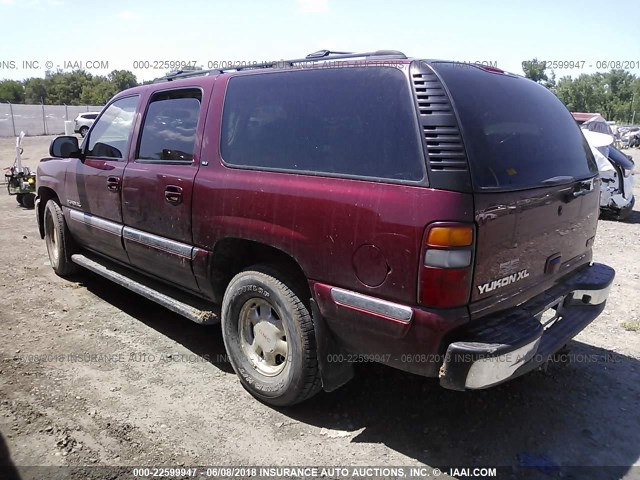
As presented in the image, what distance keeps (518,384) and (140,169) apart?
10.7ft

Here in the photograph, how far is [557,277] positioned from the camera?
3047 millimetres

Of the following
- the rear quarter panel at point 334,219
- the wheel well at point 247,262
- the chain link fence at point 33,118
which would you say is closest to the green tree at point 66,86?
the chain link fence at point 33,118

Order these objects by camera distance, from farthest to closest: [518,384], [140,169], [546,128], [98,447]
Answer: [140,169] → [518,384] → [546,128] → [98,447]

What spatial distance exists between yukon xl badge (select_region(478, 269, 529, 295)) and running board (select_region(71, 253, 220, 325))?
6.38 feet

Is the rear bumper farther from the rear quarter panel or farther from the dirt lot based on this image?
the dirt lot

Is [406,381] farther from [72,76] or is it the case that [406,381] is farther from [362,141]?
[72,76]

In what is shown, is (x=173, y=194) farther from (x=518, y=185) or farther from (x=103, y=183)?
(x=518, y=185)

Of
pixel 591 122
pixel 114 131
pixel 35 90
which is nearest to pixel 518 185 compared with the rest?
pixel 114 131

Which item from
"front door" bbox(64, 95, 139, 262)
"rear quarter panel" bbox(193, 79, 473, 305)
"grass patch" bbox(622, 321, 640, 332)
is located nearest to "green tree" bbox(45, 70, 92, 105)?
"front door" bbox(64, 95, 139, 262)

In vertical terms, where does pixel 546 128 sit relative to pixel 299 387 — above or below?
above

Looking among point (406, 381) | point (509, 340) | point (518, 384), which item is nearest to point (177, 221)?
point (406, 381)

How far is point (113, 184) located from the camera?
4.21 m

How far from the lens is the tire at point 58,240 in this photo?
5.28 m

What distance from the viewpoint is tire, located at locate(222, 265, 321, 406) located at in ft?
9.50
